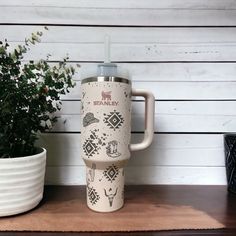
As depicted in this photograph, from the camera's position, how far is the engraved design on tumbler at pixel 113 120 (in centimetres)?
52

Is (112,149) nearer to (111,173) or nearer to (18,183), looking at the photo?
(111,173)

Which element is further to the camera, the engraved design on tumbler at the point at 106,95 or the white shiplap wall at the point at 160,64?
the white shiplap wall at the point at 160,64

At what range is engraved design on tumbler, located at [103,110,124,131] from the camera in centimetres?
52

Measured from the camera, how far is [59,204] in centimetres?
58

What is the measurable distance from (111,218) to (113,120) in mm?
185

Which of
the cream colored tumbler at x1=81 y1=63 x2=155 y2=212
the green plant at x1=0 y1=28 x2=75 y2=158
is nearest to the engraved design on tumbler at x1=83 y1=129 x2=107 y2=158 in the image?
the cream colored tumbler at x1=81 y1=63 x2=155 y2=212

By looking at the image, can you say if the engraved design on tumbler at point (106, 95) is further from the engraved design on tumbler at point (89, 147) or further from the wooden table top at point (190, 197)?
the wooden table top at point (190, 197)

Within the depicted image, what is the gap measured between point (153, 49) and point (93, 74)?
25cm

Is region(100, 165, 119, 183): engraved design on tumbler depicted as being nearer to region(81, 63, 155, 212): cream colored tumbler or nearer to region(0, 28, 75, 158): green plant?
region(81, 63, 155, 212): cream colored tumbler

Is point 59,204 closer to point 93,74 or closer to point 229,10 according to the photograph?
point 93,74

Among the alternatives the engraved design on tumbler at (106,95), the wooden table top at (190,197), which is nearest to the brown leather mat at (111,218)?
the wooden table top at (190,197)

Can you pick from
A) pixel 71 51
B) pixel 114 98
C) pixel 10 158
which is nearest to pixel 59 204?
pixel 10 158

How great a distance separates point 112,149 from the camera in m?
0.53

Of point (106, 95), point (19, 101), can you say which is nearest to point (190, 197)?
point (106, 95)
